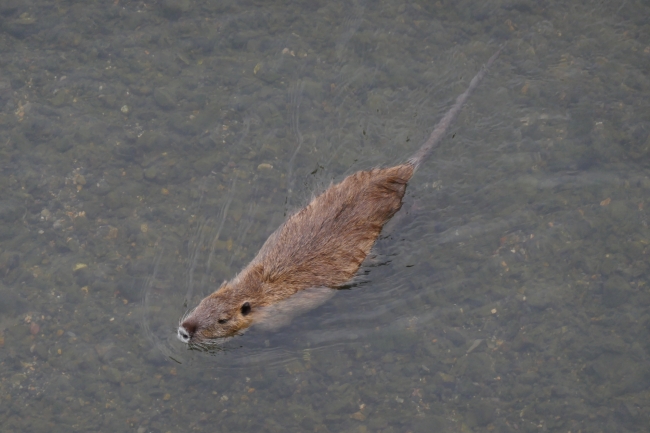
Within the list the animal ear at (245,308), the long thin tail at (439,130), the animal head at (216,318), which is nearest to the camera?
the animal head at (216,318)

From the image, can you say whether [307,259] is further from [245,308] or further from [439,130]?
[439,130]

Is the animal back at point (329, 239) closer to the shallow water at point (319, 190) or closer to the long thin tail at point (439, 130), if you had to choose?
the shallow water at point (319, 190)

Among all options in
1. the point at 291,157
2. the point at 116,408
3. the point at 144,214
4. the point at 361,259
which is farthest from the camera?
the point at 291,157

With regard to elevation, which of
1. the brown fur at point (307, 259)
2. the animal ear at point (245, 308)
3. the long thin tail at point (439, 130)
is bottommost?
the animal ear at point (245, 308)

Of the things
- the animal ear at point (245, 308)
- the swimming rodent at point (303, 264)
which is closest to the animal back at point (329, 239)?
the swimming rodent at point (303, 264)

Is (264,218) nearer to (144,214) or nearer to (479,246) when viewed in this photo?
(144,214)

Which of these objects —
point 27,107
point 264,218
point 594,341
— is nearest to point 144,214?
point 264,218
